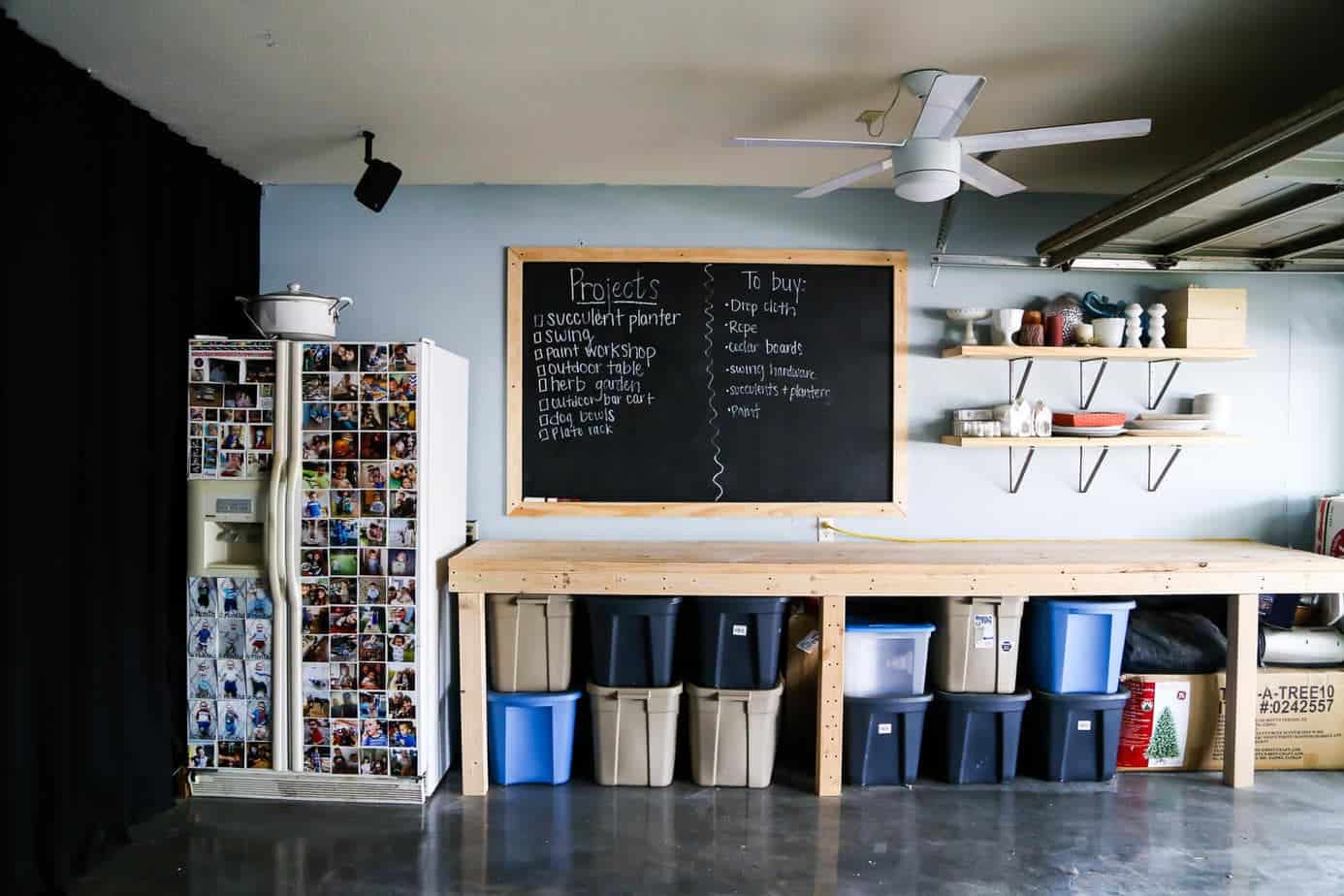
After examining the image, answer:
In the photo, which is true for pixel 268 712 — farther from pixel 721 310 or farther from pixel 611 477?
pixel 721 310

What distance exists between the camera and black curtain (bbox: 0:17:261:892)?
2.42m

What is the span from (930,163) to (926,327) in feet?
5.11

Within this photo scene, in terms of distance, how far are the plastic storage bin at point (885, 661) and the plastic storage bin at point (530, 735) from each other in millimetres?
1098

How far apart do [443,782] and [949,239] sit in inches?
126

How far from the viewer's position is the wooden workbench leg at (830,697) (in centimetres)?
323

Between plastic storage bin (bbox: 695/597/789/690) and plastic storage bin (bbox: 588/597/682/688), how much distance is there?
14 centimetres

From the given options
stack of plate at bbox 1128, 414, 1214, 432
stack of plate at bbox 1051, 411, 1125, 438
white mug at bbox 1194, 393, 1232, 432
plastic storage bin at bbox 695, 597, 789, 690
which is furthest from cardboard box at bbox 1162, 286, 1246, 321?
plastic storage bin at bbox 695, 597, 789, 690

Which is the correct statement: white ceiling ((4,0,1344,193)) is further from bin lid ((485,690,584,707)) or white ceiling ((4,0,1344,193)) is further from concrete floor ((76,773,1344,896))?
concrete floor ((76,773,1344,896))

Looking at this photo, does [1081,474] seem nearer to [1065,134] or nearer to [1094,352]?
[1094,352]

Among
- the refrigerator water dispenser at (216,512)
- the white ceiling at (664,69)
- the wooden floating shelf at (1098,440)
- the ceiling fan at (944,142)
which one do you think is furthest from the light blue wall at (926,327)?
the ceiling fan at (944,142)

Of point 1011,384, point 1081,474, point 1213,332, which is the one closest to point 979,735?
point 1081,474

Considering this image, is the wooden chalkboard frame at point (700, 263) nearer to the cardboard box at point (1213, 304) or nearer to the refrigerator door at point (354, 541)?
the refrigerator door at point (354, 541)

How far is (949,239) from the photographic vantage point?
3893mm

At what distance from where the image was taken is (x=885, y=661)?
11.1ft
